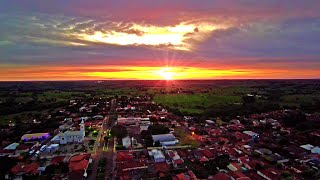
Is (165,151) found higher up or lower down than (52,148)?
higher up

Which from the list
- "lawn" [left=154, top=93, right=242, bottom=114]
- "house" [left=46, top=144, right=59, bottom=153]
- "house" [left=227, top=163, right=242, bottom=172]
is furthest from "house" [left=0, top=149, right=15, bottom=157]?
"lawn" [left=154, top=93, right=242, bottom=114]

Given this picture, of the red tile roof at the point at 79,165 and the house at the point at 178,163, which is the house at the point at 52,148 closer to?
the red tile roof at the point at 79,165

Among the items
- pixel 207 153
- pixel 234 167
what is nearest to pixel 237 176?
pixel 234 167

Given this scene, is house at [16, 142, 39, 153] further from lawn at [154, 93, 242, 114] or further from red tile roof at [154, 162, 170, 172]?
lawn at [154, 93, 242, 114]

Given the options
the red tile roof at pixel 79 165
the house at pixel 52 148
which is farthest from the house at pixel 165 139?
the house at pixel 52 148

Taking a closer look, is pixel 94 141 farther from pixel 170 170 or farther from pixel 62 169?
pixel 170 170

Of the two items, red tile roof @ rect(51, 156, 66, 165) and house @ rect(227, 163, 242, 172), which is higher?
house @ rect(227, 163, 242, 172)

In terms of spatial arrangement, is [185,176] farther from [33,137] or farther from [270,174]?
[33,137]
